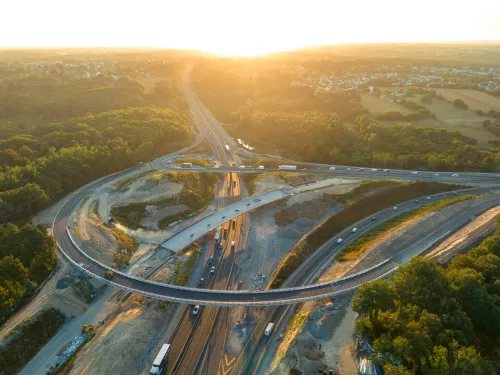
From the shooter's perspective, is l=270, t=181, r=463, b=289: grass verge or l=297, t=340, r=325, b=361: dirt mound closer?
l=297, t=340, r=325, b=361: dirt mound

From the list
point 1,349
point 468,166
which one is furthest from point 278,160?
point 1,349

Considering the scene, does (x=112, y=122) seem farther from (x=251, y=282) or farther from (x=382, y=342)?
(x=382, y=342)

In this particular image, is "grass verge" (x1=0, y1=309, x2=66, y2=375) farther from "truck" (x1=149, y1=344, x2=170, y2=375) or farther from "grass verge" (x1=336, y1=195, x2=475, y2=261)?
"grass verge" (x1=336, y1=195, x2=475, y2=261)

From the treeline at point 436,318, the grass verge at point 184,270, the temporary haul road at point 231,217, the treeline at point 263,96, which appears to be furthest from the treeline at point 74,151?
the treeline at point 436,318

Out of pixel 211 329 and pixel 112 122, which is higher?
pixel 112 122

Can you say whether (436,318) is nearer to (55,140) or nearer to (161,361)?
(161,361)

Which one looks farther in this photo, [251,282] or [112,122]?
[112,122]

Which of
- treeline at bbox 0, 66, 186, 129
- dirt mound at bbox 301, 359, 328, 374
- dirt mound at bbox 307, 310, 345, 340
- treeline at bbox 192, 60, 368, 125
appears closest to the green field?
treeline at bbox 192, 60, 368, 125

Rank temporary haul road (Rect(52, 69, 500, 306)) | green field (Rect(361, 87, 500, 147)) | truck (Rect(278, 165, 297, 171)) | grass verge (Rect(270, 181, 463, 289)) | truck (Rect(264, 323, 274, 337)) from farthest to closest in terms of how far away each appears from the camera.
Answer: green field (Rect(361, 87, 500, 147)) < truck (Rect(278, 165, 297, 171)) < grass verge (Rect(270, 181, 463, 289)) < temporary haul road (Rect(52, 69, 500, 306)) < truck (Rect(264, 323, 274, 337))
